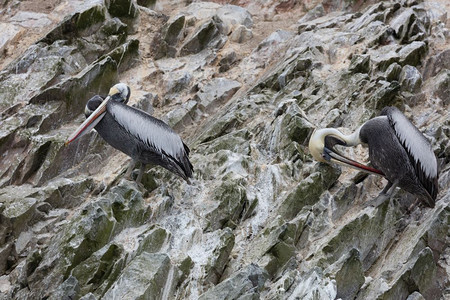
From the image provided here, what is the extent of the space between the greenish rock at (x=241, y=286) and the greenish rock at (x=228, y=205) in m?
1.59


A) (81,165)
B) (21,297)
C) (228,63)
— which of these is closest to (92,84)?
(81,165)

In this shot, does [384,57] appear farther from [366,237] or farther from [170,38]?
[366,237]

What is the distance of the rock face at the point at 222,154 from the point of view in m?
9.94

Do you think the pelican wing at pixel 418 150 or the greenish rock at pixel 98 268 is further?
the pelican wing at pixel 418 150

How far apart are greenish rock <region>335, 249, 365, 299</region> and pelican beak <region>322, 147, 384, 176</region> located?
1845 mm

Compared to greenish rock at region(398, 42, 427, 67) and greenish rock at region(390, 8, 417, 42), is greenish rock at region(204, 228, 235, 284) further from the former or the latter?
greenish rock at region(390, 8, 417, 42)

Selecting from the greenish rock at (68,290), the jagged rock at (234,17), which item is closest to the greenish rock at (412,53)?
the jagged rock at (234,17)

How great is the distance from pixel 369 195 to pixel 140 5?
8.11 m

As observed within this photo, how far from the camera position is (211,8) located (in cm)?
1680

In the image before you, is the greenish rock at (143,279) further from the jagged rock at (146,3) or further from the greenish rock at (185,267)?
the jagged rock at (146,3)

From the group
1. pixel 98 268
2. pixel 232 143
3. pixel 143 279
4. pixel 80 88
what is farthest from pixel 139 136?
pixel 143 279

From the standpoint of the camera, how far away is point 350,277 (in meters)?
9.41

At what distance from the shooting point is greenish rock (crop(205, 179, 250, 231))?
11.0 metres

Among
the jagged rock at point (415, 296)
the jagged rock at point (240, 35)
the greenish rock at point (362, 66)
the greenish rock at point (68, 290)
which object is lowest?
the jagged rock at point (415, 296)
